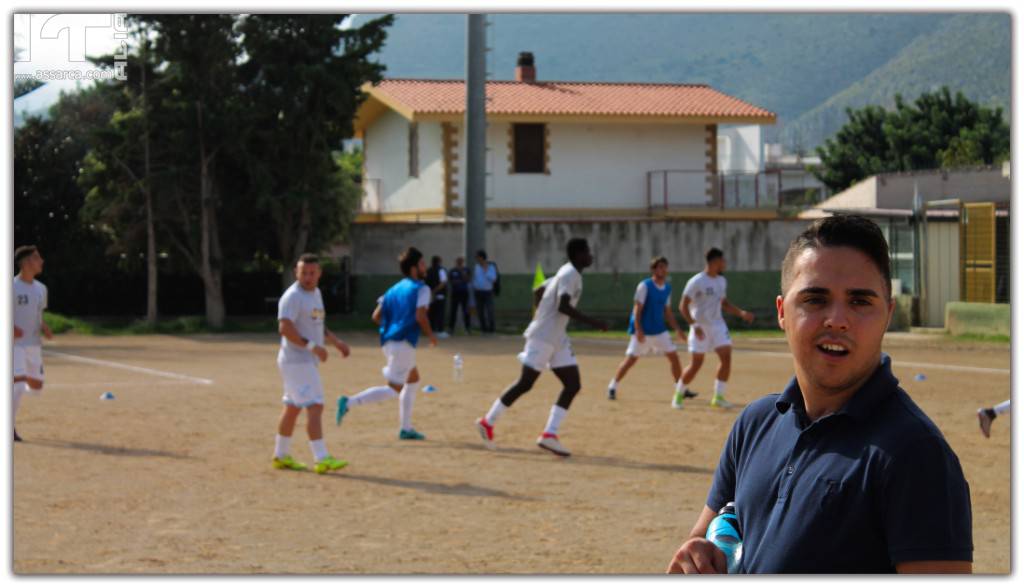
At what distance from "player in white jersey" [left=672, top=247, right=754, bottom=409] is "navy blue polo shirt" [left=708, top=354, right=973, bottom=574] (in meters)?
13.5

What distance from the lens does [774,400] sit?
3.18 metres

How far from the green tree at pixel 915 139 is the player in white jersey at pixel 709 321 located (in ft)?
116

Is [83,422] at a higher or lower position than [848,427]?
lower

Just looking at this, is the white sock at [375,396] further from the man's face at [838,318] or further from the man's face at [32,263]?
the man's face at [838,318]

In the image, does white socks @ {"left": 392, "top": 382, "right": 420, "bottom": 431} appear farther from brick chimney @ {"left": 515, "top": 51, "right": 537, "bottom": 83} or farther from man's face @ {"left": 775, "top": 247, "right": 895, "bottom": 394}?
brick chimney @ {"left": 515, "top": 51, "right": 537, "bottom": 83}

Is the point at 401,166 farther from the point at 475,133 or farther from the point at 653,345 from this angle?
the point at 653,345

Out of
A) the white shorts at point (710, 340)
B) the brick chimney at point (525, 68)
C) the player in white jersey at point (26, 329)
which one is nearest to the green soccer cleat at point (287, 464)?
the player in white jersey at point (26, 329)

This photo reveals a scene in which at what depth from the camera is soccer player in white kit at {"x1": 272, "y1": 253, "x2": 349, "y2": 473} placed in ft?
39.0

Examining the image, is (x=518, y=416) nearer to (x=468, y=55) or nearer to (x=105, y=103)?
(x=468, y=55)

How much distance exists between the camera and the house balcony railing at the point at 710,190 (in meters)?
40.3

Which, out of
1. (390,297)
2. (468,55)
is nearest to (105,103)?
(468,55)

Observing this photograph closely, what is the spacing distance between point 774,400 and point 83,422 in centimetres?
1325

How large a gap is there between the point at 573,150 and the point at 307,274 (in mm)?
28302

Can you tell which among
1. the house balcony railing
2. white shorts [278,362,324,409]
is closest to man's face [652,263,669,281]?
white shorts [278,362,324,409]
